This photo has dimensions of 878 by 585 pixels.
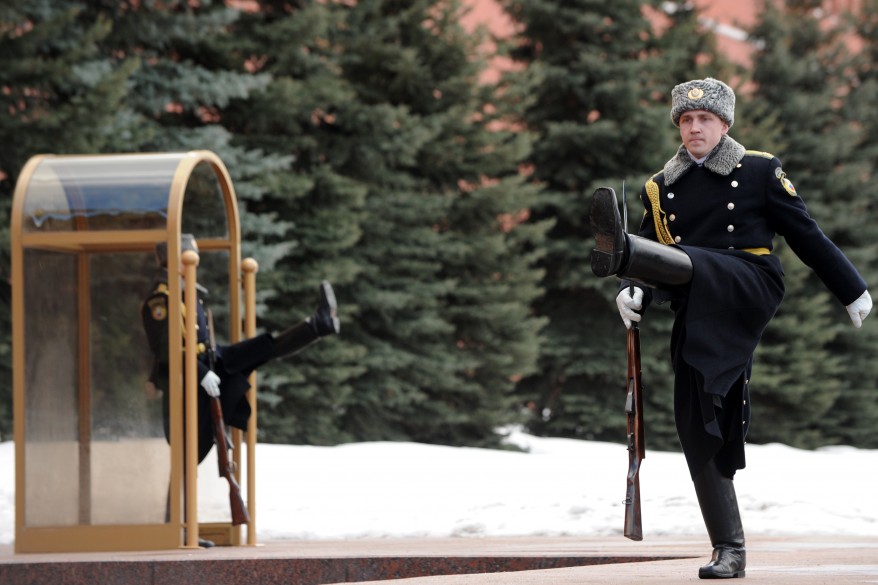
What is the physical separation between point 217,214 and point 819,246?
515 cm

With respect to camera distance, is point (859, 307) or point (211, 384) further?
point (211, 384)

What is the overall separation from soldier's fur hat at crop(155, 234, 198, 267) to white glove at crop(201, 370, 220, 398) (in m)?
0.66

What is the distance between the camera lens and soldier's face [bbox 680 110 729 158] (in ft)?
18.5

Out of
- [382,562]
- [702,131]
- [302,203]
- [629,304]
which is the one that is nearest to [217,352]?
[382,562]

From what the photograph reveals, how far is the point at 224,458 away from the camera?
9000mm

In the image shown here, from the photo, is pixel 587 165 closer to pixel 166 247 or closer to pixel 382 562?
pixel 166 247

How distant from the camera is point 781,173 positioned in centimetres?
561

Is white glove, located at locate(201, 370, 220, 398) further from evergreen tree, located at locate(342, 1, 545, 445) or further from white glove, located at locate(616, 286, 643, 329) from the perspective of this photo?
evergreen tree, located at locate(342, 1, 545, 445)

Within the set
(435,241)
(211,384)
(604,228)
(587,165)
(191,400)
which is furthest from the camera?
(587,165)

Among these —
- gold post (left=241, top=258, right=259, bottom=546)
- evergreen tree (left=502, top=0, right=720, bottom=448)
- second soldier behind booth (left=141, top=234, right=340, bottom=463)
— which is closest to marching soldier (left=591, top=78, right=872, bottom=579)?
second soldier behind booth (left=141, top=234, right=340, bottom=463)

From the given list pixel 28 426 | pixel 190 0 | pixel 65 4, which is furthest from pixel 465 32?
pixel 28 426

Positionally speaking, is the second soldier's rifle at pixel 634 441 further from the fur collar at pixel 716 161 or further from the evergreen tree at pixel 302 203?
the evergreen tree at pixel 302 203

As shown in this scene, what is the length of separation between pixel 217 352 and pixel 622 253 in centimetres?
475

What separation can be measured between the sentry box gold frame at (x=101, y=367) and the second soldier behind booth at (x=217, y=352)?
14cm
